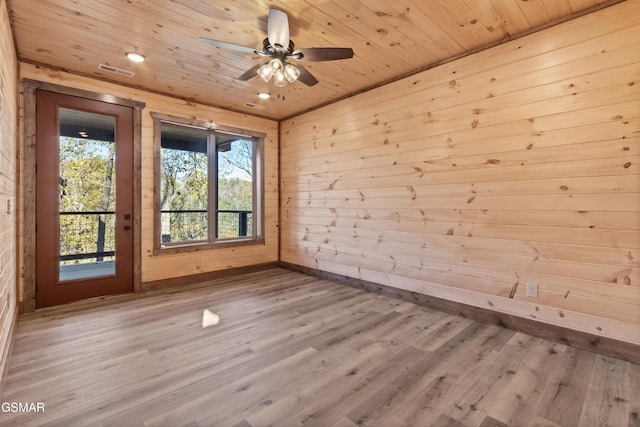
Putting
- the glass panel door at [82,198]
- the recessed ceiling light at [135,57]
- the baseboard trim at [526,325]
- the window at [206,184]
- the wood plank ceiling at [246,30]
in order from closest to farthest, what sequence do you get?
1. the baseboard trim at [526,325]
2. the wood plank ceiling at [246,30]
3. the recessed ceiling light at [135,57]
4. the glass panel door at [82,198]
5. the window at [206,184]

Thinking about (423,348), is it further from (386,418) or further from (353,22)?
(353,22)

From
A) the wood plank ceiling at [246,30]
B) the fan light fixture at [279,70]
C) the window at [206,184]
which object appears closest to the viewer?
the wood plank ceiling at [246,30]

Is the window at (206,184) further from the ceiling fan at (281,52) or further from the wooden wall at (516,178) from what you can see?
the ceiling fan at (281,52)

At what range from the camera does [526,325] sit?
2721 mm

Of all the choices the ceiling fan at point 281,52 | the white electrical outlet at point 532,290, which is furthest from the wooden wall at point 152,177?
the white electrical outlet at point 532,290

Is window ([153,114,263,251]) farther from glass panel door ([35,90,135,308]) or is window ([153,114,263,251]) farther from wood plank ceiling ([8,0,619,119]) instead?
wood plank ceiling ([8,0,619,119])

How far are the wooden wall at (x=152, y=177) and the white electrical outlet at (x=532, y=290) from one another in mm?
3910

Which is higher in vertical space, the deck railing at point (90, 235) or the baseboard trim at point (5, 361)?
the deck railing at point (90, 235)

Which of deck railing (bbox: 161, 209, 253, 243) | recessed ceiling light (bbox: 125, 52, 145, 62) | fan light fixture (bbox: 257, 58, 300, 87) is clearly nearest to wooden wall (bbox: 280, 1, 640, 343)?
fan light fixture (bbox: 257, 58, 300, 87)

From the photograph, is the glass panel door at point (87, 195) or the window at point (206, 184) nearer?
the glass panel door at point (87, 195)

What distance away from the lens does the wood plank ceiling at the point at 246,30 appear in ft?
7.84

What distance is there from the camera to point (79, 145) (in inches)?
144

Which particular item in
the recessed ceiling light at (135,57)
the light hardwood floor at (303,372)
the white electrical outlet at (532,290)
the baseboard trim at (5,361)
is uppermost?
the recessed ceiling light at (135,57)

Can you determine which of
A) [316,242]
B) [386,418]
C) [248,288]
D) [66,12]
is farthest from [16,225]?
[386,418]
